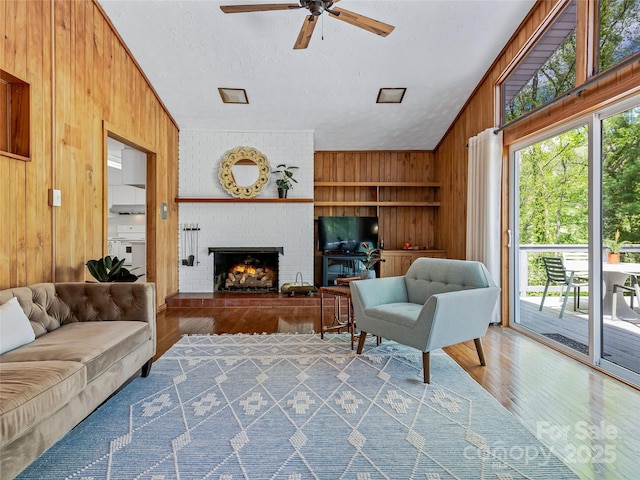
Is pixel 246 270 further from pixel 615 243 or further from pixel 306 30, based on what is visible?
pixel 615 243

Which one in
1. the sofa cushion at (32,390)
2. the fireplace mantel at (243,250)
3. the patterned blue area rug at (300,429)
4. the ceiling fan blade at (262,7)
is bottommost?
the patterned blue area rug at (300,429)

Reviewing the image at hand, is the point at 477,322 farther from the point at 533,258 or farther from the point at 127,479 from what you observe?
the point at 127,479

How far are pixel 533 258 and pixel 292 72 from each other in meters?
3.57

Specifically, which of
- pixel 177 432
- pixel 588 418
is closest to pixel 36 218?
pixel 177 432

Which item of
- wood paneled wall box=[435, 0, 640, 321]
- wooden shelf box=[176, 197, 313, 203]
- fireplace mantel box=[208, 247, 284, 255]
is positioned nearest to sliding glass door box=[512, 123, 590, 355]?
wood paneled wall box=[435, 0, 640, 321]

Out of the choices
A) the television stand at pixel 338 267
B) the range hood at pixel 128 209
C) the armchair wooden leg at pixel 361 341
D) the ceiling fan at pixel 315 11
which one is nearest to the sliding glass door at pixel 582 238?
the armchair wooden leg at pixel 361 341

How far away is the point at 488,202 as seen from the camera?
13.7 ft

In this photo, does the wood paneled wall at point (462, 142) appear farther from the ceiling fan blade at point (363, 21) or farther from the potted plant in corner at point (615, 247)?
the potted plant in corner at point (615, 247)

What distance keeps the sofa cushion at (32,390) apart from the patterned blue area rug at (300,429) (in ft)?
1.02

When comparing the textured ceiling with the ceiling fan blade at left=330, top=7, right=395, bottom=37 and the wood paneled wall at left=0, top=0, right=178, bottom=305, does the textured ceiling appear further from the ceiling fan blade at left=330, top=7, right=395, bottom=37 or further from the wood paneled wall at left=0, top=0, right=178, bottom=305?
the ceiling fan blade at left=330, top=7, right=395, bottom=37

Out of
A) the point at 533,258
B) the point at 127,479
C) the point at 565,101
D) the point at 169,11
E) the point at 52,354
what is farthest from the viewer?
the point at 533,258

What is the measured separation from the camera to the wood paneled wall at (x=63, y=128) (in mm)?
2606

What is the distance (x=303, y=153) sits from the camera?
586 cm

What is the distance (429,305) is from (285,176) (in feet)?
12.3
